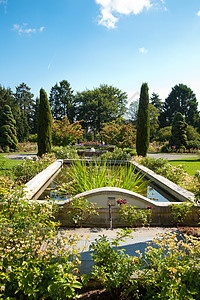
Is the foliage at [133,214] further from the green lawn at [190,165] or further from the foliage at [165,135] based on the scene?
the foliage at [165,135]

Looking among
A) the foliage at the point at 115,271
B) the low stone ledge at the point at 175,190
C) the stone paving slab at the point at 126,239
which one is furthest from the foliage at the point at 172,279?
the low stone ledge at the point at 175,190

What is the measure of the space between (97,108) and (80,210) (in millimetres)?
29513

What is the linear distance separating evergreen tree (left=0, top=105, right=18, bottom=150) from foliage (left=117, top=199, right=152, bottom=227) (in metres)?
16.1

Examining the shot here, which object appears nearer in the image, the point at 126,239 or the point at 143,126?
the point at 126,239

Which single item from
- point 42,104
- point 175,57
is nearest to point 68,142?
point 42,104

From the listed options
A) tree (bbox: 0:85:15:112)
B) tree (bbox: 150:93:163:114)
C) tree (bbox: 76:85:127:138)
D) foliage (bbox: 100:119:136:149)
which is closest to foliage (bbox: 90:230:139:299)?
foliage (bbox: 100:119:136:149)

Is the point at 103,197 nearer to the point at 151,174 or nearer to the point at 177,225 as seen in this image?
the point at 177,225

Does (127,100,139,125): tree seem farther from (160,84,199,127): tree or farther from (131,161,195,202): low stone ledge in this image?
(131,161,195,202): low stone ledge

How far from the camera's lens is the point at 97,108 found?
3145 cm

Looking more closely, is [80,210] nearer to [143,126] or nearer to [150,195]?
[150,195]

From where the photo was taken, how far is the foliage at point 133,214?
289cm

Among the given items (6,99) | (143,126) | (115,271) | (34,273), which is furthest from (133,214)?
(6,99)

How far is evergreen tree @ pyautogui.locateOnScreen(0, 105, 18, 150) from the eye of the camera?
1673 centimetres

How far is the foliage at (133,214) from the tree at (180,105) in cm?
3402
